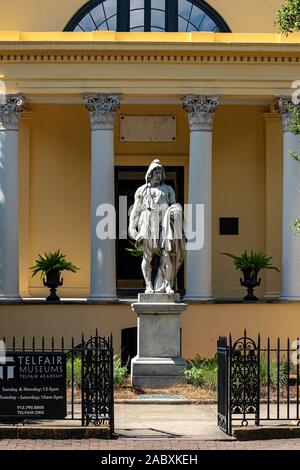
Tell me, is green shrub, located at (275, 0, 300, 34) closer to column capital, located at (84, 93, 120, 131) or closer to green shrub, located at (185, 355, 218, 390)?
green shrub, located at (185, 355, 218, 390)

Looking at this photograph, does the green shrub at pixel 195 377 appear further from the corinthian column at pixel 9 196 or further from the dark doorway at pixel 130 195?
the dark doorway at pixel 130 195

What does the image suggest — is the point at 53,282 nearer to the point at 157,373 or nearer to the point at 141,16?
the point at 157,373

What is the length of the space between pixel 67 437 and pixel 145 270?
6365mm

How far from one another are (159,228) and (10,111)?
6.56 m

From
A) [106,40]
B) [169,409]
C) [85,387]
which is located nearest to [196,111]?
[106,40]

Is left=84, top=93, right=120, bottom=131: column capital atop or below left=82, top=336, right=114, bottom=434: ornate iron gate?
atop

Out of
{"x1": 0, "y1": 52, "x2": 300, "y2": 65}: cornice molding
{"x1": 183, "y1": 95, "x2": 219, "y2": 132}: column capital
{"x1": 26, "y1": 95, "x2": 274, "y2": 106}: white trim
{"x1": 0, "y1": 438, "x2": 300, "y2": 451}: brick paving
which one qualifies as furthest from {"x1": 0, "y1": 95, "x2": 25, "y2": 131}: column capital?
{"x1": 0, "y1": 438, "x2": 300, "y2": 451}: brick paving

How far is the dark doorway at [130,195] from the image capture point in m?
29.5

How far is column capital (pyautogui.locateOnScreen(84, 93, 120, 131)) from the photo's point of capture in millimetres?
25234

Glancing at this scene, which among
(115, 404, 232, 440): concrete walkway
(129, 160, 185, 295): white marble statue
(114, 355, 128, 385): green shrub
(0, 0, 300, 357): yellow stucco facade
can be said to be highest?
(0, 0, 300, 357): yellow stucco facade

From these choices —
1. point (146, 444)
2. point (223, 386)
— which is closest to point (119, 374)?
point (223, 386)

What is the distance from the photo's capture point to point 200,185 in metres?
25.3

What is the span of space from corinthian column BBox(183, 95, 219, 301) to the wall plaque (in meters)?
10.4

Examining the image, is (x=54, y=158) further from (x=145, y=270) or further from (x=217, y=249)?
(x=145, y=270)
